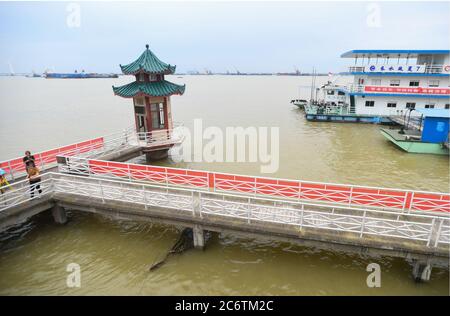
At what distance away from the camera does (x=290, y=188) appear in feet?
33.9

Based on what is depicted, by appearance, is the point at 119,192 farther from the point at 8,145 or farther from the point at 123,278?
the point at 8,145

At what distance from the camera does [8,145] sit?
24109 mm

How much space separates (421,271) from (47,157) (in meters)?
16.9

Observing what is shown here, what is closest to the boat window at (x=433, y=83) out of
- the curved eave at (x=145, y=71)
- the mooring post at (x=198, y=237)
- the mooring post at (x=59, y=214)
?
the curved eave at (x=145, y=71)

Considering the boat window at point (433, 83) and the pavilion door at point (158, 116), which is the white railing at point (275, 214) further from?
the boat window at point (433, 83)

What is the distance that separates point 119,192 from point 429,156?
22119mm

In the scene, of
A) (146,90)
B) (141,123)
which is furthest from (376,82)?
(141,123)

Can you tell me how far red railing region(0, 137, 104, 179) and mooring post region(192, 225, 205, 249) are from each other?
9.43m

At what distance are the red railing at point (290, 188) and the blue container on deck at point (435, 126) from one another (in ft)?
40.3

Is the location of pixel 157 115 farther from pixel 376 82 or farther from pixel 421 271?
pixel 376 82

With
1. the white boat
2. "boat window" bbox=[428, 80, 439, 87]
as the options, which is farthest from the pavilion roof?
"boat window" bbox=[428, 80, 439, 87]

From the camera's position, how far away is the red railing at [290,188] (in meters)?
9.62
